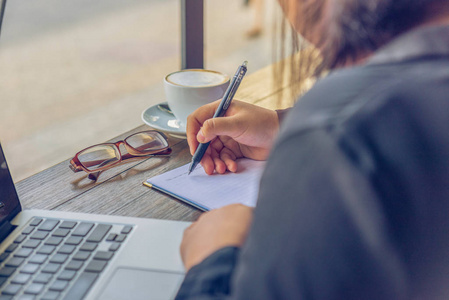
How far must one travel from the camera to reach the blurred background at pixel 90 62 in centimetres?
267

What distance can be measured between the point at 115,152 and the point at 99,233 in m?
0.28

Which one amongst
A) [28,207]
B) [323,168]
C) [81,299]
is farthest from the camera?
[28,207]

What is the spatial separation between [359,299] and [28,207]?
513 millimetres

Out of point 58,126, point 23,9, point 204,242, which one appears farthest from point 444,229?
point 23,9

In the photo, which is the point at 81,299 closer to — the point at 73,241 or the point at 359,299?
the point at 73,241

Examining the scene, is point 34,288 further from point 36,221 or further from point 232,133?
point 232,133

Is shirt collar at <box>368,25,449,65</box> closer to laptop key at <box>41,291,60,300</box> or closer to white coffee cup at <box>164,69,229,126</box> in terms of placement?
laptop key at <box>41,291,60,300</box>

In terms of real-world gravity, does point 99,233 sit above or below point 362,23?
below

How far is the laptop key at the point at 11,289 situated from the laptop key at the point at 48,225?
0.35ft

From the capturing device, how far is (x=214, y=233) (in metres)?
0.51

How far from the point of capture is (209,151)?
80cm

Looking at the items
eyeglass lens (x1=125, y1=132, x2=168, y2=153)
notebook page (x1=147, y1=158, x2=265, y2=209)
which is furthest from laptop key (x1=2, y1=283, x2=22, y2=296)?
eyeglass lens (x1=125, y1=132, x2=168, y2=153)

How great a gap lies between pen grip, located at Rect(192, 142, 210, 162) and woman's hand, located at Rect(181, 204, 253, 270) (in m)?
0.23

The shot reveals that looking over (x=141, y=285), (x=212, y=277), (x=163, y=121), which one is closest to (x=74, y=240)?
(x=141, y=285)
